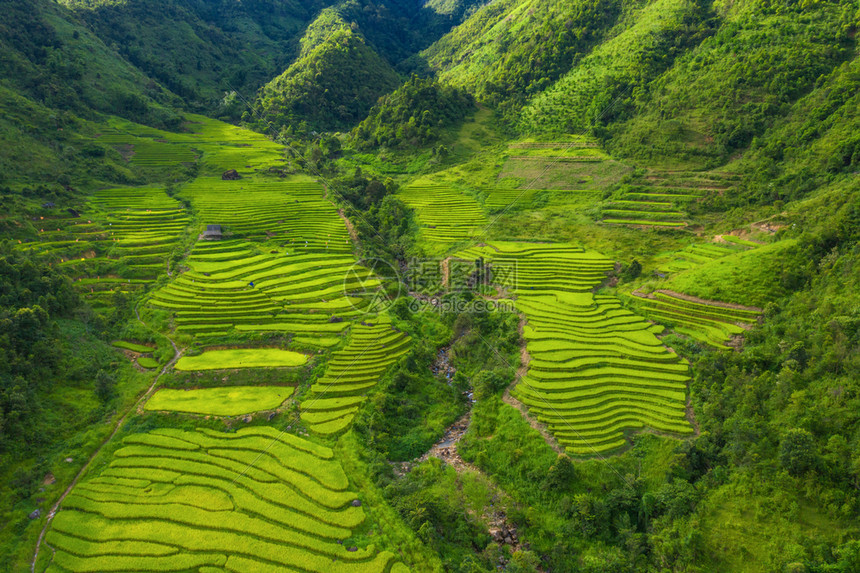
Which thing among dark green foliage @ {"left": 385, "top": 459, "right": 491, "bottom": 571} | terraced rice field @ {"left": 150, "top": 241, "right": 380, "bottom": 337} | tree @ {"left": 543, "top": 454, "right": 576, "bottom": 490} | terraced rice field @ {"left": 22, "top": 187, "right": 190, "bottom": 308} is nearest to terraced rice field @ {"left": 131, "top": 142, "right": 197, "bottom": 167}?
terraced rice field @ {"left": 22, "top": 187, "right": 190, "bottom": 308}

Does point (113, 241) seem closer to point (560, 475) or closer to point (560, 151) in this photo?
point (560, 475)

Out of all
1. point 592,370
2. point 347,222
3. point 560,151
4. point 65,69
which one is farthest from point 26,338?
point 65,69

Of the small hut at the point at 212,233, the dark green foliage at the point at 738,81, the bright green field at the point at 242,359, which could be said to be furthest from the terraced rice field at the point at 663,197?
the small hut at the point at 212,233

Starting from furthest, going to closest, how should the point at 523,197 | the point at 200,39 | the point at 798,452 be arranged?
1. the point at 200,39
2. the point at 523,197
3. the point at 798,452

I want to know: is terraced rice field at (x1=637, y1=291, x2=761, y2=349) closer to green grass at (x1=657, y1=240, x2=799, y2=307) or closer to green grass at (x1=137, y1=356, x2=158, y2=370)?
green grass at (x1=657, y1=240, x2=799, y2=307)

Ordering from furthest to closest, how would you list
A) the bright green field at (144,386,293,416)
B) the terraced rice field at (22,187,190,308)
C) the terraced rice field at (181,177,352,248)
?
the terraced rice field at (181,177,352,248)
the terraced rice field at (22,187,190,308)
the bright green field at (144,386,293,416)

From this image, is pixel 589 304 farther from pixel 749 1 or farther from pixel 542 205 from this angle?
pixel 749 1
